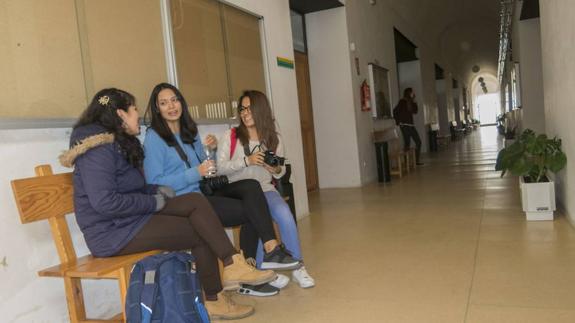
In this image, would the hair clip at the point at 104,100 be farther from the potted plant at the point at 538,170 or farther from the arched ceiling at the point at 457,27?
the arched ceiling at the point at 457,27

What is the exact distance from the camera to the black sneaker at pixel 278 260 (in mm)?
2732

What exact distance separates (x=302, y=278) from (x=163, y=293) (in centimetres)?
107

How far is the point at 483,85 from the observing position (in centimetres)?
3884

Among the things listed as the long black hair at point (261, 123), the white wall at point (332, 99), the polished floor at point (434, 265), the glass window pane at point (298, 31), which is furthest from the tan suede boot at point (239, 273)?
the glass window pane at point (298, 31)

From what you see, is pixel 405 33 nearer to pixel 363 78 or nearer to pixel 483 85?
pixel 363 78

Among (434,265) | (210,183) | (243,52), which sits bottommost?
(434,265)

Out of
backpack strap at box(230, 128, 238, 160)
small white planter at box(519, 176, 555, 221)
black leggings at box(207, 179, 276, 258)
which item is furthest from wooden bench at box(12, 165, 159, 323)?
small white planter at box(519, 176, 555, 221)

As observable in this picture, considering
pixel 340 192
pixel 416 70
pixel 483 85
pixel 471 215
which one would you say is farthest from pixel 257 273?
pixel 483 85

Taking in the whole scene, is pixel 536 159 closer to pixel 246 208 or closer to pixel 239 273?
pixel 246 208

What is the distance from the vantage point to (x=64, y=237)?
2.11 meters

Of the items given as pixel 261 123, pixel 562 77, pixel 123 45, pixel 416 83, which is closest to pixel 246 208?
pixel 261 123

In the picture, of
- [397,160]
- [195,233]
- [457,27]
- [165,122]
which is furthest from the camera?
[457,27]

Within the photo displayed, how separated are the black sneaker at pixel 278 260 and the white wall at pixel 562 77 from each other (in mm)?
2238

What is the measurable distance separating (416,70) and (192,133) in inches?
446
